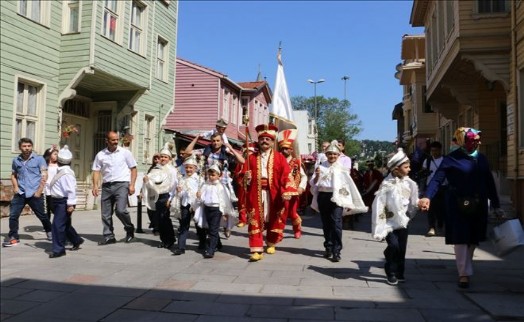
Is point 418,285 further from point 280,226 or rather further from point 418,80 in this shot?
point 418,80

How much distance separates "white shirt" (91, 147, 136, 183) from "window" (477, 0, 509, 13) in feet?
31.1

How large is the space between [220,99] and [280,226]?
19691mm

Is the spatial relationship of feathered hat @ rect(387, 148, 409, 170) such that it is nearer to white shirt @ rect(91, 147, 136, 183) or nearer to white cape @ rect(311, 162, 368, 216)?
white cape @ rect(311, 162, 368, 216)

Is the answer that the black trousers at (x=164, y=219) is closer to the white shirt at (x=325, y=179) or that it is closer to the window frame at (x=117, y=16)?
the white shirt at (x=325, y=179)

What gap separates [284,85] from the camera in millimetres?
8789

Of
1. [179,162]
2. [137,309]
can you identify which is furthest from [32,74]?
[137,309]

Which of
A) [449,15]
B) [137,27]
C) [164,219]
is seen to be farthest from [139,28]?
[164,219]

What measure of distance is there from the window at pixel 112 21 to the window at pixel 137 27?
35.1 inches

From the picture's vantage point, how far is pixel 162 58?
61.0ft

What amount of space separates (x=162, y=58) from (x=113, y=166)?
11.6 metres

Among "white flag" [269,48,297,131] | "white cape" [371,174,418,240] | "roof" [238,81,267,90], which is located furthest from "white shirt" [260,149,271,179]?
"roof" [238,81,267,90]

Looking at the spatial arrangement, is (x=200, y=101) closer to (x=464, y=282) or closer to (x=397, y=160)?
(x=397, y=160)

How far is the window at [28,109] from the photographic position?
38.7ft

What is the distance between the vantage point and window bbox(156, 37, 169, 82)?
59.7 feet
